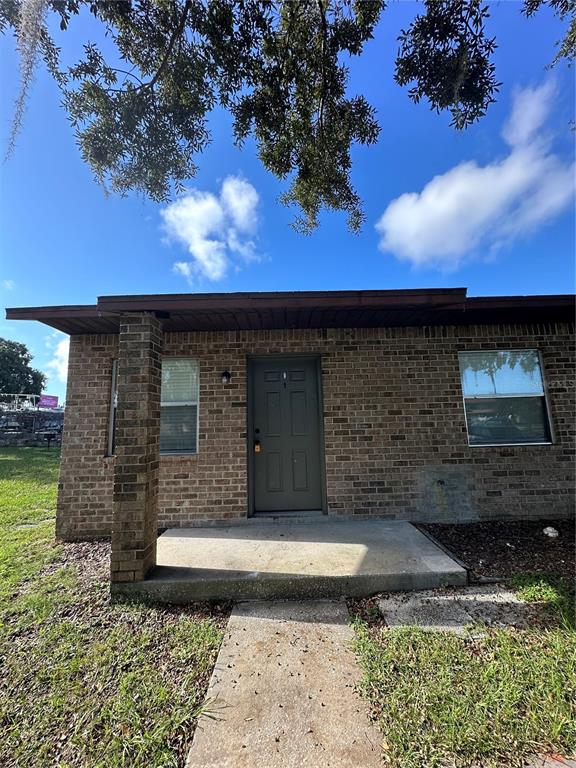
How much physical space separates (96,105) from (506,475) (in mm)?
6628

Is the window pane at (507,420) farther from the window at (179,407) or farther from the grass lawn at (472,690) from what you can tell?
the window at (179,407)

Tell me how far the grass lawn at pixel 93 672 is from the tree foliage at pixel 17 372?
1383 inches

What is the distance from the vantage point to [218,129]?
3.82m

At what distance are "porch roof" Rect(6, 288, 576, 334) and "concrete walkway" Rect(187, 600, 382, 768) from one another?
2.81 metres

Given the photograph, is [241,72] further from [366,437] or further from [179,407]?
[366,437]

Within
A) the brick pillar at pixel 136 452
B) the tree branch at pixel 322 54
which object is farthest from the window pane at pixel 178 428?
the tree branch at pixel 322 54

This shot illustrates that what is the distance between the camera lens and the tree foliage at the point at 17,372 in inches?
1217

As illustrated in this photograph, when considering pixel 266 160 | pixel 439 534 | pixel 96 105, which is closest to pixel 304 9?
pixel 266 160

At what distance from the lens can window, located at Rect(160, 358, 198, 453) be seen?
4.74 m

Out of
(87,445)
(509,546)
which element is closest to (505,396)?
(509,546)

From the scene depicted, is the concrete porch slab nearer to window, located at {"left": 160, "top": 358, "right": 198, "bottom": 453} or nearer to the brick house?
the brick house

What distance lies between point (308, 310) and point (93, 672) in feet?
11.7

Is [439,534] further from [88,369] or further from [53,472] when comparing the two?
[53,472]

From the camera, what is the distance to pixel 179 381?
4.83 metres
